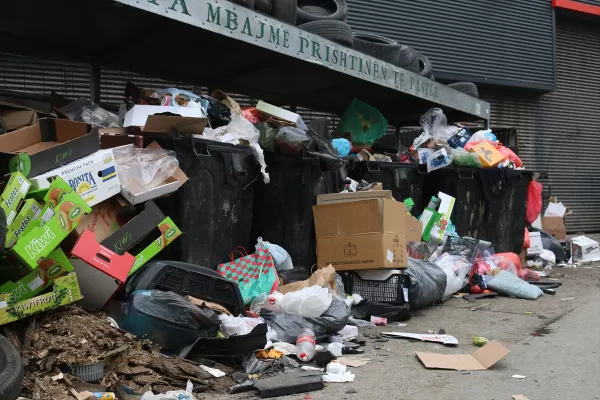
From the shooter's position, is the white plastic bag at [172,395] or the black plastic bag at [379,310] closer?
the white plastic bag at [172,395]

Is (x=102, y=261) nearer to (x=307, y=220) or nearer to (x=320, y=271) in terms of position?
A: (x=320, y=271)

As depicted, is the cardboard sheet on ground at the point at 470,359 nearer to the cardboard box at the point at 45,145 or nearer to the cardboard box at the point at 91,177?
the cardboard box at the point at 91,177

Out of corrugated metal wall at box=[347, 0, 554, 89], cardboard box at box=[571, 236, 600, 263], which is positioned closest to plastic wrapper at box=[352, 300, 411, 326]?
cardboard box at box=[571, 236, 600, 263]

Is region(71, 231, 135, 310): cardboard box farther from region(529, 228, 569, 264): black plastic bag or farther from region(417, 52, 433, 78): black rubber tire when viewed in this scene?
region(529, 228, 569, 264): black plastic bag

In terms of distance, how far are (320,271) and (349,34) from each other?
111 inches

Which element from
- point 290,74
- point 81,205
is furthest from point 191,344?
point 290,74

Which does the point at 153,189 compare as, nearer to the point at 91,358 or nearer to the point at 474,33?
the point at 91,358

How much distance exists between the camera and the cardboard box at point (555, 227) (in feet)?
33.8

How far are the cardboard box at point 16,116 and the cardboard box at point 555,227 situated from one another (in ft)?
28.6

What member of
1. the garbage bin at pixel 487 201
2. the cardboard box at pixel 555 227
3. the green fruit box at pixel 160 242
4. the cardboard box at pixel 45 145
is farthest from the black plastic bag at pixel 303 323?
the cardboard box at pixel 555 227

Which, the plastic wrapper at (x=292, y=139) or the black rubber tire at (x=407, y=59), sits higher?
the black rubber tire at (x=407, y=59)

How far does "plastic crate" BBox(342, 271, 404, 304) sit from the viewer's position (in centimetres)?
498

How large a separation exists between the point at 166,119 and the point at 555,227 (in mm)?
8197

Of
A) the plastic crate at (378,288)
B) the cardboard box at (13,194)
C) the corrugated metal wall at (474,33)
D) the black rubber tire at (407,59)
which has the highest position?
the corrugated metal wall at (474,33)
